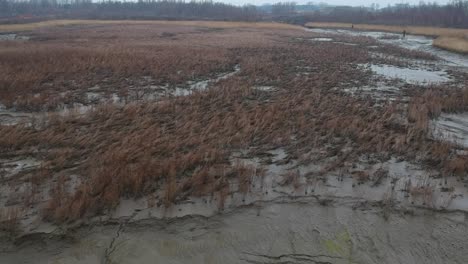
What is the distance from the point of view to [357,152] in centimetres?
844

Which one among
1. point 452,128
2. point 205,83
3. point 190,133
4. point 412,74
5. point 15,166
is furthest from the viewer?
point 412,74

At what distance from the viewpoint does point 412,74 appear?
815 inches

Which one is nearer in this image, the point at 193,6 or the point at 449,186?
the point at 449,186

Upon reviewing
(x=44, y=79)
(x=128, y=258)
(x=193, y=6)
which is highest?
(x=193, y=6)

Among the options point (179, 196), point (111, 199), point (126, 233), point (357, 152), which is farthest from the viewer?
point (357, 152)

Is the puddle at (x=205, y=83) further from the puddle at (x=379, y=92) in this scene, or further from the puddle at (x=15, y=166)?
the puddle at (x=15, y=166)

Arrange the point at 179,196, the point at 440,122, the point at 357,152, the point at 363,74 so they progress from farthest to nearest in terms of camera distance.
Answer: the point at 363,74 < the point at 440,122 < the point at 357,152 < the point at 179,196

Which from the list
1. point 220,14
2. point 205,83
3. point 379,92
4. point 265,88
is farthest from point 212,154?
point 220,14

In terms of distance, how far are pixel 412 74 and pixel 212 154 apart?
687 inches

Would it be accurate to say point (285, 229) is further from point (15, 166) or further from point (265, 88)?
point (265, 88)

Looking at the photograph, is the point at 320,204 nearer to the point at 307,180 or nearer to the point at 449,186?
the point at 307,180

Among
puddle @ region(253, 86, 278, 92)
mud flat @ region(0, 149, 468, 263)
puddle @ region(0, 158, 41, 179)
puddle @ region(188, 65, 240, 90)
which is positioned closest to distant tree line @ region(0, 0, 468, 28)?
puddle @ region(188, 65, 240, 90)

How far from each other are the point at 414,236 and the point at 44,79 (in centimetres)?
1544

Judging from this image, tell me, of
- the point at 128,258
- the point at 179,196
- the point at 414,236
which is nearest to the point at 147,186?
the point at 179,196
